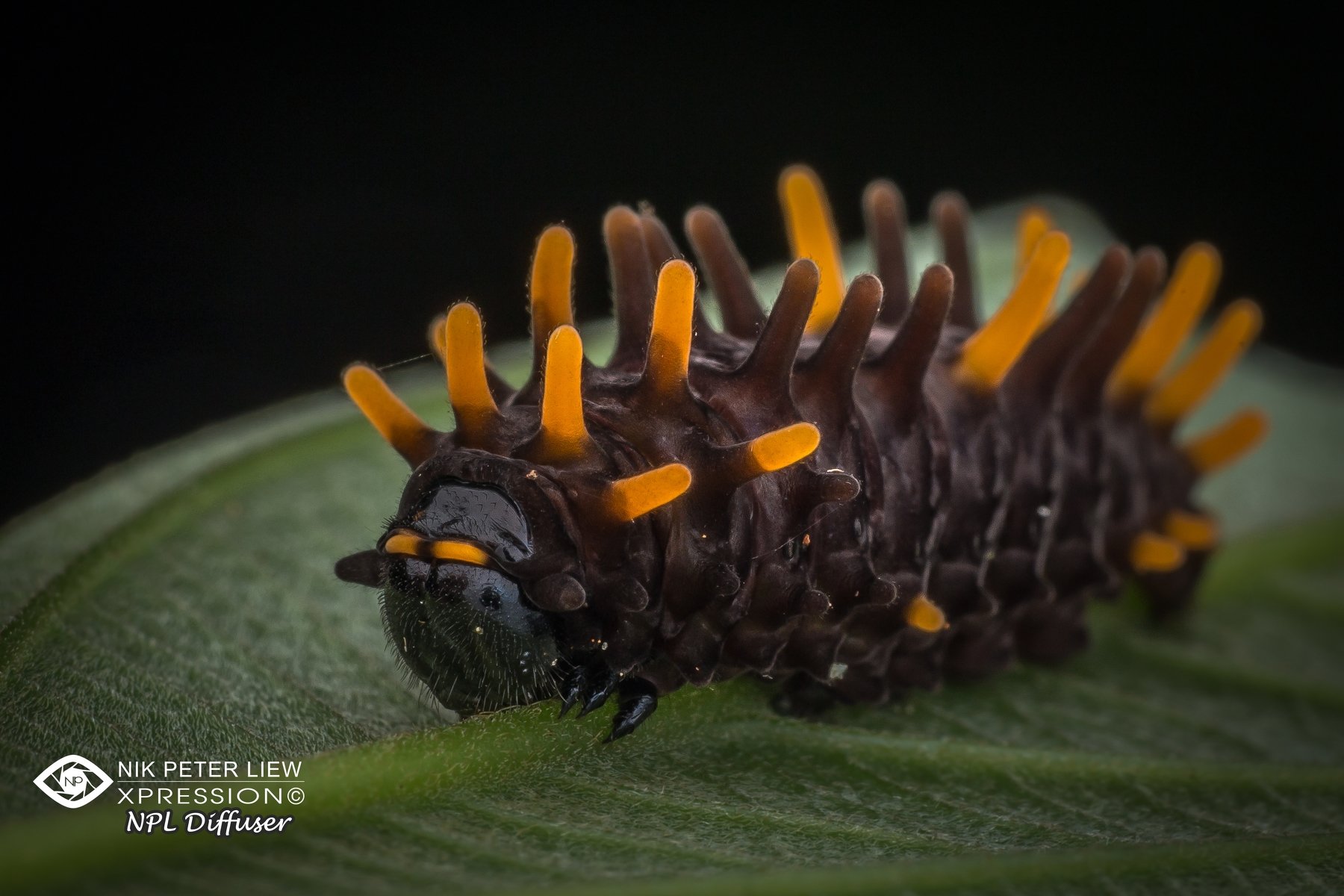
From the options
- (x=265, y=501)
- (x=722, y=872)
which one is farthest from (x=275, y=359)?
(x=722, y=872)

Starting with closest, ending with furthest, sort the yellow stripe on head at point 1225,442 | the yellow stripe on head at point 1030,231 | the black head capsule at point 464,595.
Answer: the black head capsule at point 464,595 < the yellow stripe on head at point 1030,231 < the yellow stripe on head at point 1225,442

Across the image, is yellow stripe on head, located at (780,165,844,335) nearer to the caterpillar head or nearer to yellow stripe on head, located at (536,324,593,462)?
the caterpillar head

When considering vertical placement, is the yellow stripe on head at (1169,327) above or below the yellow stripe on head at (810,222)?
below

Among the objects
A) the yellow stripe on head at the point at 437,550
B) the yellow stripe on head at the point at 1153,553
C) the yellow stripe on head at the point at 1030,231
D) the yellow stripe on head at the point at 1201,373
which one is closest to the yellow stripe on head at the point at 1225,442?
the yellow stripe on head at the point at 1201,373

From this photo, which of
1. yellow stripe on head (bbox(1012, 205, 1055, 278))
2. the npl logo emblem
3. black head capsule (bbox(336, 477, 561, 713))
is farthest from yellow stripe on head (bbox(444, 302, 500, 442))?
yellow stripe on head (bbox(1012, 205, 1055, 278))

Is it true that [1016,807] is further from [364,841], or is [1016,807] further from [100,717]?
[100,717]

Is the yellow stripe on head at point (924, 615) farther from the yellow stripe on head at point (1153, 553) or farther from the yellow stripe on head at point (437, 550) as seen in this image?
the yellow stripe on head at point (1153, 553)

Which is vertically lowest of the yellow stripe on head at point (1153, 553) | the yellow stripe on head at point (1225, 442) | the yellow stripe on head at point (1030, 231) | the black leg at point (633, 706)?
the yellow stripe on head at point (1153, 553)
